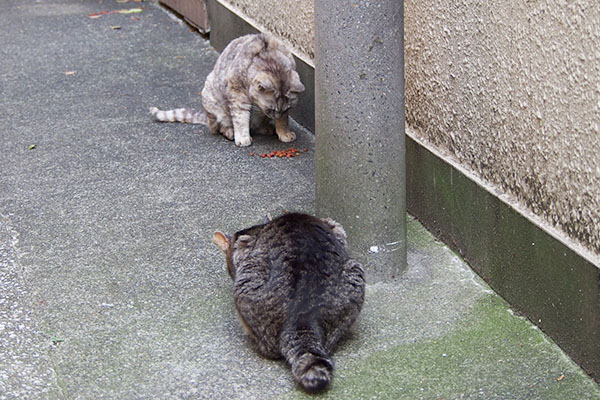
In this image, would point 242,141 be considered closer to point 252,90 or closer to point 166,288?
point 252,90

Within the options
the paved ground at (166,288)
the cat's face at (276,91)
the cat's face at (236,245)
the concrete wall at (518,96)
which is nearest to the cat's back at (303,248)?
the cat's face at (236,245)

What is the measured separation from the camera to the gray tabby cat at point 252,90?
5.85 meters

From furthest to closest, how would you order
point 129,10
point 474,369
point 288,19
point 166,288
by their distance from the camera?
point 129,10, point 288,19, point 166,288, point 474,369

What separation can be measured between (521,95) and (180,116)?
3.37m

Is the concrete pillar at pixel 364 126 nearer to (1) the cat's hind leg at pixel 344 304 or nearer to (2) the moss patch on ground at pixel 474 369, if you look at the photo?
(1) the cat's hind leg at pixel 344 304

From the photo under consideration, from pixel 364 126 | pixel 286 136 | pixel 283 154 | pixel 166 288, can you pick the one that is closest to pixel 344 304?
pixel 364 126

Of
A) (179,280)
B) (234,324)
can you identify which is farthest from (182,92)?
(234,324)

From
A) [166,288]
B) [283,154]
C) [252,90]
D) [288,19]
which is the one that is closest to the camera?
[166,288]

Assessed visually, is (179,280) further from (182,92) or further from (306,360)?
(182,92)

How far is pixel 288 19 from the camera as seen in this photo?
6.39 metres

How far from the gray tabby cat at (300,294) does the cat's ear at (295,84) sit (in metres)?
2.23

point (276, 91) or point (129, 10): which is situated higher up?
point (276, 91)

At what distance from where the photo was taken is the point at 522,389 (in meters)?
3.28

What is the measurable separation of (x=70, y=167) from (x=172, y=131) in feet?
3.05
